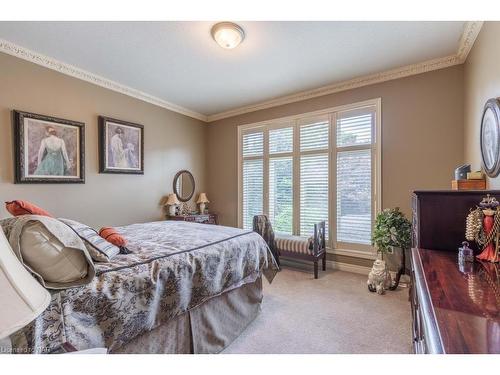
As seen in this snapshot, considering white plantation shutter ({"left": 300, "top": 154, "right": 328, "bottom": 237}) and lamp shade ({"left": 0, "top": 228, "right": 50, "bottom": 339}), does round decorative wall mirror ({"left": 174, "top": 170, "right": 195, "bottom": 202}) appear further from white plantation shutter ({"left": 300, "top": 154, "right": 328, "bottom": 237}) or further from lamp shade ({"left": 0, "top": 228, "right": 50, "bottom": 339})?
lamp shade ({"left": 0, "top": 228, "right": 50, "bottom": 339})

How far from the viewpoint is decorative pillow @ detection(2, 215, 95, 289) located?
1.08 meters

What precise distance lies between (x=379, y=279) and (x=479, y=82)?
222 centimetres

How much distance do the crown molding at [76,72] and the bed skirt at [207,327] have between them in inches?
125

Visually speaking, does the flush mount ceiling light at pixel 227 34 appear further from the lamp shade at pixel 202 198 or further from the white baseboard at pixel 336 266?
the white baseboard at pixel 336 266

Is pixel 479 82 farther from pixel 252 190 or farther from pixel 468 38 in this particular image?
pixel 252 190

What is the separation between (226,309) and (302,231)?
2.26 metres

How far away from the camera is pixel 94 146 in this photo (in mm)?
3350

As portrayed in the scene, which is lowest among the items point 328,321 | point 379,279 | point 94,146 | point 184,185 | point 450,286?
point 328,321

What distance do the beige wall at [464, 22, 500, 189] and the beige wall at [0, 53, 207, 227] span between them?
13.6 ft

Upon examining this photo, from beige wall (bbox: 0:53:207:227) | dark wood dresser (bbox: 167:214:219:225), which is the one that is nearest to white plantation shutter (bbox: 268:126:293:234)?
dark wood dresser (bbox: 167:214:219:225)

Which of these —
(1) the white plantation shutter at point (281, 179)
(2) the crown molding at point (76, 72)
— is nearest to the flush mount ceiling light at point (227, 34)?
(2) the crown molding at point (76, 72)

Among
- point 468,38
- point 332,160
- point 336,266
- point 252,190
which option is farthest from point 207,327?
point 468,38
